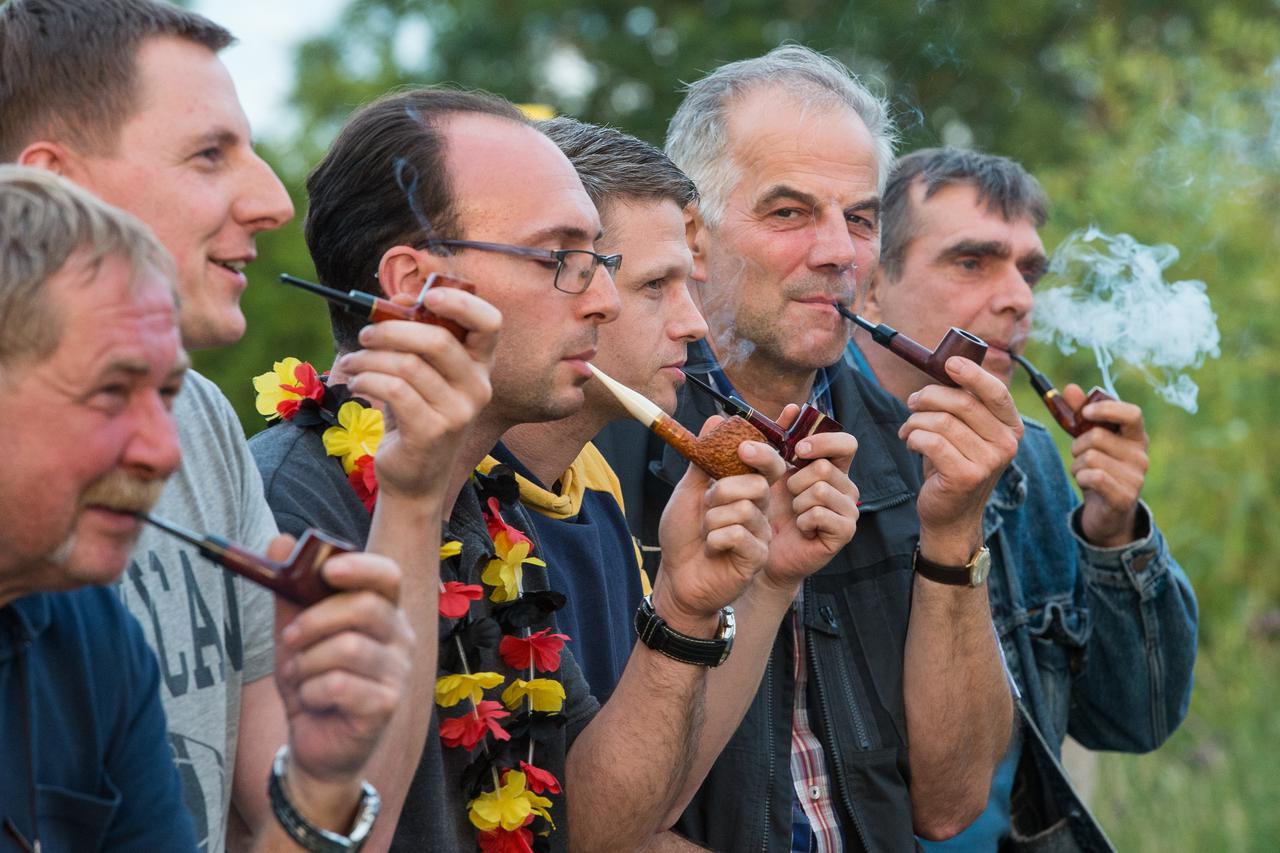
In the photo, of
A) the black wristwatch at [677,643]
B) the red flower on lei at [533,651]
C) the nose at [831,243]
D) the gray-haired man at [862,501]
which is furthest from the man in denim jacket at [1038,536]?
the red flower on lei at [533,651]

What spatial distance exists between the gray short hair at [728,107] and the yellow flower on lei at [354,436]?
1513 mm

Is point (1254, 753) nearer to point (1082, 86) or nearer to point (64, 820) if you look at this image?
point (64, 820)

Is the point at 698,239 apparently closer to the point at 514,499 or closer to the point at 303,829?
the point at 514,499

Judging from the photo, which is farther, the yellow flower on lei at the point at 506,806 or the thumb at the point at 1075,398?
the thumb at the point at 1075,398

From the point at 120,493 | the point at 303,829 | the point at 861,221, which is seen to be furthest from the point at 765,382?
the point at 120,493

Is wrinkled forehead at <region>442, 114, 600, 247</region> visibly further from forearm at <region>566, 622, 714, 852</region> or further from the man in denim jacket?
the man in denim jacket

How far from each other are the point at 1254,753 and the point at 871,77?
3.20 meters

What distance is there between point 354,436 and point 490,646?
420 millimetres

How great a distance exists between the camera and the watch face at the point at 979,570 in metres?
3.42

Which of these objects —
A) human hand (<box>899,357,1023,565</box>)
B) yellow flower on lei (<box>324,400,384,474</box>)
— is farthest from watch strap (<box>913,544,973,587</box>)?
yellow flower on lei (<box>324,400,384,474</box>)

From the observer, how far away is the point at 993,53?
1140 cm

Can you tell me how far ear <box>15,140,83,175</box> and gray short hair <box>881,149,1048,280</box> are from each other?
9.28ft

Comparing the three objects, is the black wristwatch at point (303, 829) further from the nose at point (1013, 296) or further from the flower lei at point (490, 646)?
the nose at point (1013, 296)

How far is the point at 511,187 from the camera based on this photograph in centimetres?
276
